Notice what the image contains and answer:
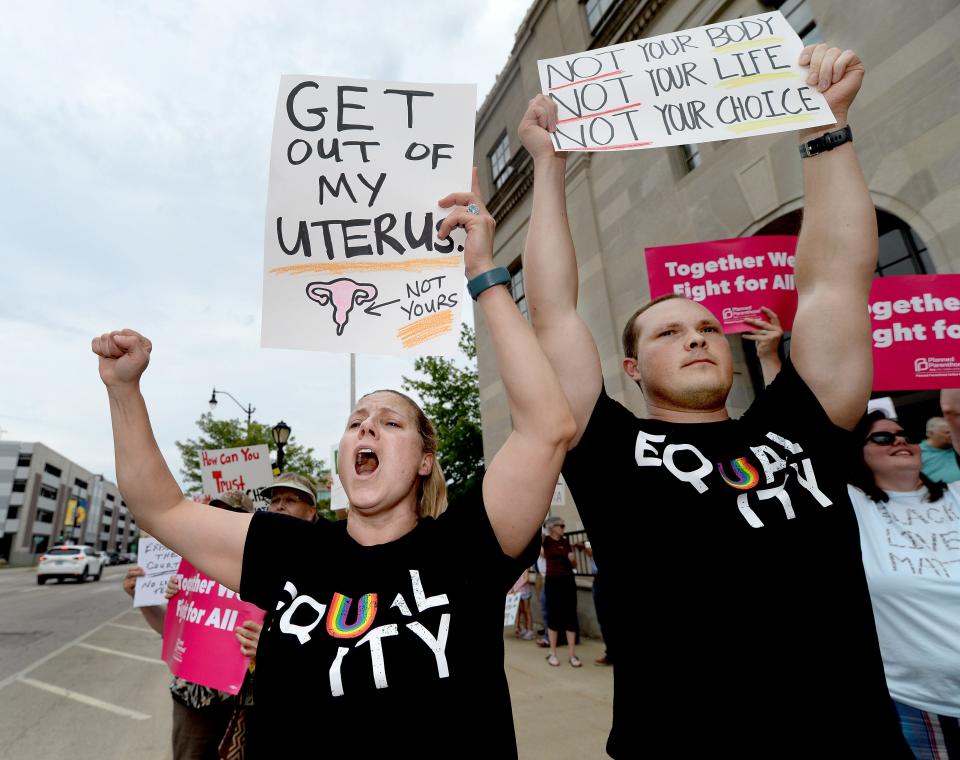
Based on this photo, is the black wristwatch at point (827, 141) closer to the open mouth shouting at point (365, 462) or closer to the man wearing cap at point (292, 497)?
the open mouth shouting at point (365, 462)

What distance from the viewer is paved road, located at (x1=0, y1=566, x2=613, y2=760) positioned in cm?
471

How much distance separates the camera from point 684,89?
2305 mm

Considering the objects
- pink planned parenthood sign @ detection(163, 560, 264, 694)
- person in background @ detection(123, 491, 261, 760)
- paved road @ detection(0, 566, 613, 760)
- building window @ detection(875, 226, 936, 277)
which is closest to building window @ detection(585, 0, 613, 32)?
building window @ detection(875, 226, 936, 277)

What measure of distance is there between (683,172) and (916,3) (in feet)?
11.8

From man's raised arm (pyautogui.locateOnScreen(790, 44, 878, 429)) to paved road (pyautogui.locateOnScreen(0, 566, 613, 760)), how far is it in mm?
3680

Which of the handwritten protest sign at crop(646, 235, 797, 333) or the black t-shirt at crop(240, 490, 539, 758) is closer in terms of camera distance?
the black t-shirt at crop(240, 490, 539, 758)

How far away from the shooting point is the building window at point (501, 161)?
47.7 feet

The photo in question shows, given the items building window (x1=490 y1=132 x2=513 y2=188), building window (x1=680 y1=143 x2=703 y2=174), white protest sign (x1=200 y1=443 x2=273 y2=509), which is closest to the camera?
white protest sign (x1=200 y1=443 x2=273 y2=509)

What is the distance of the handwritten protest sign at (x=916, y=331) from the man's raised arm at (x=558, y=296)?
256cm

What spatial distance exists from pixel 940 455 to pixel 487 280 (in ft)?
11.0

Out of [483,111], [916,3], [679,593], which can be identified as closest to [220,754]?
[679,593]

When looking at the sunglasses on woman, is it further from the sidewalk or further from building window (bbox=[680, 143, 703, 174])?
building window (bbox=[680, 143, 703, 174])

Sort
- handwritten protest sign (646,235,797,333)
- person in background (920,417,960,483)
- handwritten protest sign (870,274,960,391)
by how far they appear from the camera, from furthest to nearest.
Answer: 1. handwritten protest sign (646,235,797,333)
2. handwritten protest sign (870,274,960,391)
3. person in background (920,417,960,483)

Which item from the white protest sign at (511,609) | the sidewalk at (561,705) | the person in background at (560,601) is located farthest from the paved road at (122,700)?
the white protest sign at (511,609)
